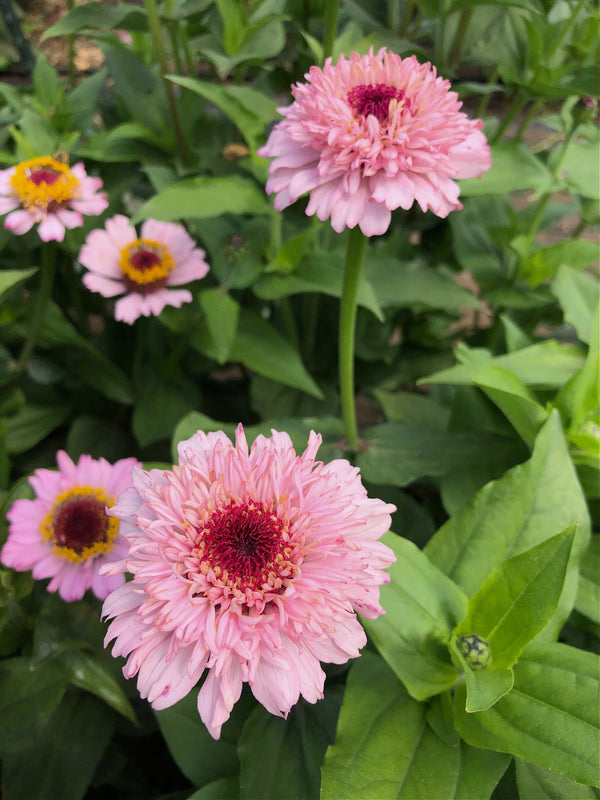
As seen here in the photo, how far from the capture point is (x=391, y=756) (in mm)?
417

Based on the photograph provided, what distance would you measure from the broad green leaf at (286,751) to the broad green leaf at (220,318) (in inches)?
13.6

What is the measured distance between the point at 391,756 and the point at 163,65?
0.76 m

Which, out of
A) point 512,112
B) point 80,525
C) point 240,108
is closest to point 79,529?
point 80,525

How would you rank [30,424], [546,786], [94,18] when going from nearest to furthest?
[546,786] → [94,18] → [30,424]

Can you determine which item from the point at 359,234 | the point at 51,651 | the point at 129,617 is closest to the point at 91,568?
the point at 51,651

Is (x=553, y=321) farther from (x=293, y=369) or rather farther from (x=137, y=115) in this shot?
(x=137, y=115)

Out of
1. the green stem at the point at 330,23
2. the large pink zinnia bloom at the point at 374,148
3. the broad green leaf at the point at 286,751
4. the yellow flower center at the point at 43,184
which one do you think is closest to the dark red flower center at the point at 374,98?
the large pink zinnia bloom at the point at 374,148

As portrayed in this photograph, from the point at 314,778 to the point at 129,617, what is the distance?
29 centimetres

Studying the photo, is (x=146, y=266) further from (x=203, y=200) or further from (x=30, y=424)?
(x=30, y=424)

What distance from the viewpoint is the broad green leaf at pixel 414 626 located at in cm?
43

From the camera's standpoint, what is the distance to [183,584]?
1.05 ft

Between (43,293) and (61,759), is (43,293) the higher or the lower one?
the higher one

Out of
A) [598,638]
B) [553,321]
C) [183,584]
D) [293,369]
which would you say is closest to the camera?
[183,584]

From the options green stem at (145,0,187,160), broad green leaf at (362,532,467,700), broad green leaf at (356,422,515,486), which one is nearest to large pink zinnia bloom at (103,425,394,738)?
broad green leaf at (362,532,467,700)
